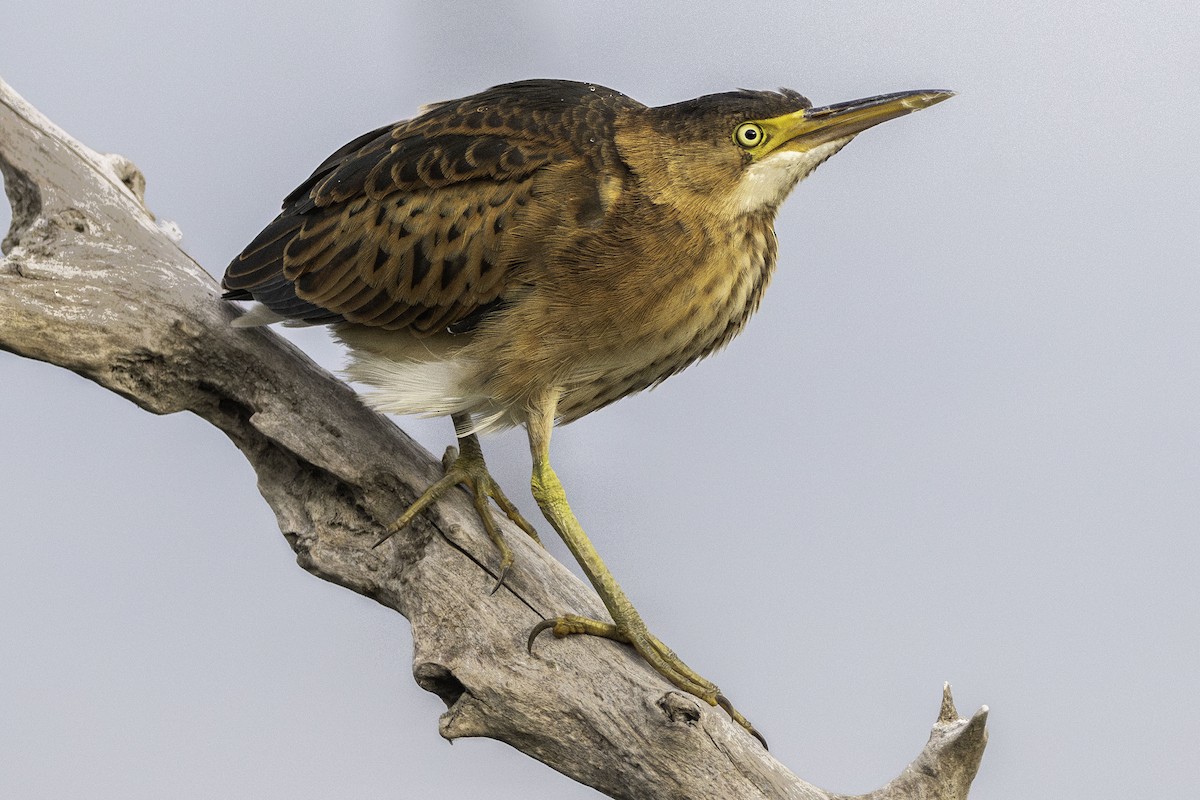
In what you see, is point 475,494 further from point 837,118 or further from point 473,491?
point 837,118

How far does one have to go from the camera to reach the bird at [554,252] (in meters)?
4.32

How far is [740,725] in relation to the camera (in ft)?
15.2

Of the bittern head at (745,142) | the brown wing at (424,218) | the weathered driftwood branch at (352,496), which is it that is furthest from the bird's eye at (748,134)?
the weathered driftwood branch at (352,496)

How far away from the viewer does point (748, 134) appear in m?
4.31

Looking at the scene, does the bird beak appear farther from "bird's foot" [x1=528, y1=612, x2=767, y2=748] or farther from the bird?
"bird's foot" [x1=528, y1=612, x2=767, y2=748]

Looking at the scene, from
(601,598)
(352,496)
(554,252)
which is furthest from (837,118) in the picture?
(352,496)

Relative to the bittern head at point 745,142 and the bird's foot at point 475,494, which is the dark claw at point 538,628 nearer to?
the bird's foot at point 475,494

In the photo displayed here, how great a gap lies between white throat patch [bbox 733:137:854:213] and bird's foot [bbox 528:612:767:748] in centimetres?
129

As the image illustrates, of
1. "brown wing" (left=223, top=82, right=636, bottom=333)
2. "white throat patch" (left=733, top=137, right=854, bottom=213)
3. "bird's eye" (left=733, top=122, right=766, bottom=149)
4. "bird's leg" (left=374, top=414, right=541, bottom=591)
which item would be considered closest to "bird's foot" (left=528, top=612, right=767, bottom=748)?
"bird's leg" (left=374, top=414, right=541, bottom=591)

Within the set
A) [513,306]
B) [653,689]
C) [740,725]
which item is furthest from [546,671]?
[513,306]

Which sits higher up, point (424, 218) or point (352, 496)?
point (424, 218)

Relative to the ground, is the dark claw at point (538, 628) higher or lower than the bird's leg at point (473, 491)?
lower

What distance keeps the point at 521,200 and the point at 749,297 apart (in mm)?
733

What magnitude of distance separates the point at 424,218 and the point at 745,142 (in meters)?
0.97
